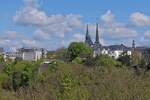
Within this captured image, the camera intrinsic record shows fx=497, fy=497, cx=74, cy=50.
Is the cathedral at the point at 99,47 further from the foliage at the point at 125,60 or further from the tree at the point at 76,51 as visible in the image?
the foliage at the point at 125,60

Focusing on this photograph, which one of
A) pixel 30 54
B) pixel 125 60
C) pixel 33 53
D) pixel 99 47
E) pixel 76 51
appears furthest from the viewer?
pixel 99 47

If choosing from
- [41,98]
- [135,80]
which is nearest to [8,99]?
[41,98]

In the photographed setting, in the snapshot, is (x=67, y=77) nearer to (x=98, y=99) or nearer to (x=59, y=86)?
(x=59, y=86)

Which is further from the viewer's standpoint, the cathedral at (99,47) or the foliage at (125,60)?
the cathedral at (99,47)

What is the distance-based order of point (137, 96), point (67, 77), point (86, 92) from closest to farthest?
point (137, 96) → point (86, 92) → point (67, 77)

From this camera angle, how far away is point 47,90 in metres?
13.8

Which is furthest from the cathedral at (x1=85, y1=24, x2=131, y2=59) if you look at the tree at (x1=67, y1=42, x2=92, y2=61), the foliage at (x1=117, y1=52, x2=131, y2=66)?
the foliage at (x1=117, y1=52, x2=131, y2=66)

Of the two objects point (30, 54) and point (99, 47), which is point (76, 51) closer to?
point (30, 54)

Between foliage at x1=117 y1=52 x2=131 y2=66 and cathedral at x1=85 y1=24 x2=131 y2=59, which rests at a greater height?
cathedral at x1=85 y1=24 x2=131 y2=59

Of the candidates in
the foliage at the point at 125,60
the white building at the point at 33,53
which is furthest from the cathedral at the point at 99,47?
the foliage at the point at 125,60

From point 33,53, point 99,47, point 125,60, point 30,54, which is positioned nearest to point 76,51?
point 125,60

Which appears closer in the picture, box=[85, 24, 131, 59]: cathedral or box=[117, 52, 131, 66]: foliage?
box=[117, 52, 131, 66]: foliage

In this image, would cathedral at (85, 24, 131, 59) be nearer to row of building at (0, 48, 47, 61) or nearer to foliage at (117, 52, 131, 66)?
row of building at (0, 48, 47, 61)

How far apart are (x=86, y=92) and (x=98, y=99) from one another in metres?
0.76
